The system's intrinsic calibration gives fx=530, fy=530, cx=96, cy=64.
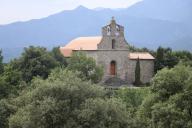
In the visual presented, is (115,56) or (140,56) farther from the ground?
(115,56)

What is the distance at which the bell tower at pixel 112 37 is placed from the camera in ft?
241

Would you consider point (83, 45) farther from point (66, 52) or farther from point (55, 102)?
point (55, 102)

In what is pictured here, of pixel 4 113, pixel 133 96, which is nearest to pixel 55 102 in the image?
pixel 4 113

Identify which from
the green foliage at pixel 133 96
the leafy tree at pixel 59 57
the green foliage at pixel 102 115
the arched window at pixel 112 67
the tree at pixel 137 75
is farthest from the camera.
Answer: the arched window at pixel 112 67

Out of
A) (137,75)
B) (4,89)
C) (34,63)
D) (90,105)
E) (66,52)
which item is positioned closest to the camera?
(90,105)

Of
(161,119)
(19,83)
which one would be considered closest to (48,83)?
(161,119)

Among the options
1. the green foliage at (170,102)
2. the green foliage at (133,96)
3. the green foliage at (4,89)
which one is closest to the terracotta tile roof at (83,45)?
the green foliage at (133,96)

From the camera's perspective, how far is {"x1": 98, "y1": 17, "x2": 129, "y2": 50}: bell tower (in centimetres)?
7350

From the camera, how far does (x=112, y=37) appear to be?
73750 mm

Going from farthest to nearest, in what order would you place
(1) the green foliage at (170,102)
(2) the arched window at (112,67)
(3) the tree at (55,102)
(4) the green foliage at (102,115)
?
(2) the arched window at (112,67), (1) the green foliage at (170,102), (3) the tree at (55,102), (4) the green foliage at (102,115)

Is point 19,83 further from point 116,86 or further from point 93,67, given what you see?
point 116,86

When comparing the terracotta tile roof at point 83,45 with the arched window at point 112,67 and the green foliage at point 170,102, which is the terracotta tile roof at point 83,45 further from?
the green foliage at point 170,102

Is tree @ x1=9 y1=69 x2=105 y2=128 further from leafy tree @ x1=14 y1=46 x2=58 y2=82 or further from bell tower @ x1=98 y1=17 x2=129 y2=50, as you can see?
bell tower @ x1=98 y1=17 x2=129 y2=50

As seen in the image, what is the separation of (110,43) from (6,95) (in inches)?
911
